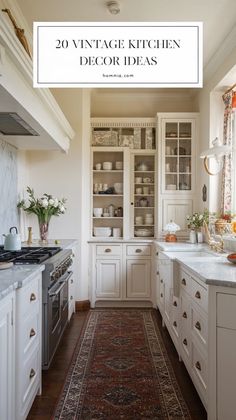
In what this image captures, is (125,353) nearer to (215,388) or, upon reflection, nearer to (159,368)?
(159,368)

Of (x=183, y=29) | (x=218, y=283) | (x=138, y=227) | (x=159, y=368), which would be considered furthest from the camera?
(x=138, y=227)

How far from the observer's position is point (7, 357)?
5.03ft

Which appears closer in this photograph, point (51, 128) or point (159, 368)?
point (159, 368)

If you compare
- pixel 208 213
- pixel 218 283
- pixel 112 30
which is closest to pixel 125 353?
pixel 218 283

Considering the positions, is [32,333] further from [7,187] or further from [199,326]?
[7,187]

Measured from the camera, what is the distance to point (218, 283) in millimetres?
1737

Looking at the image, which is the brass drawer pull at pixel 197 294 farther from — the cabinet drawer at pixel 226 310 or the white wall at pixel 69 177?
the white wall at pixel 69 177

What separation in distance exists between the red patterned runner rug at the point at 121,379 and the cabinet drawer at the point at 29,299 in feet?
2.19

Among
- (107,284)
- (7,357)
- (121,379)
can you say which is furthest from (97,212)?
(7,357)

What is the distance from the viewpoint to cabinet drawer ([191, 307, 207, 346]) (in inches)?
76.1

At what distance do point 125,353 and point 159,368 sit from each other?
38cm

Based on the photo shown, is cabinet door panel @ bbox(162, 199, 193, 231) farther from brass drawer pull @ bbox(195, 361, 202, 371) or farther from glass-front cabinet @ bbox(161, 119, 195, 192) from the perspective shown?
brass drawer pull @ bbox(195, 361, 202, 371)

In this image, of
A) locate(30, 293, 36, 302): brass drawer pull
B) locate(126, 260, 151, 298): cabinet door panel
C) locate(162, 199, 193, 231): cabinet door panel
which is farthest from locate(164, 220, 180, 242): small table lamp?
locate(30, 293, 36, 302): brass drawer pull

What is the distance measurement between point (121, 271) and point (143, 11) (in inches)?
114
